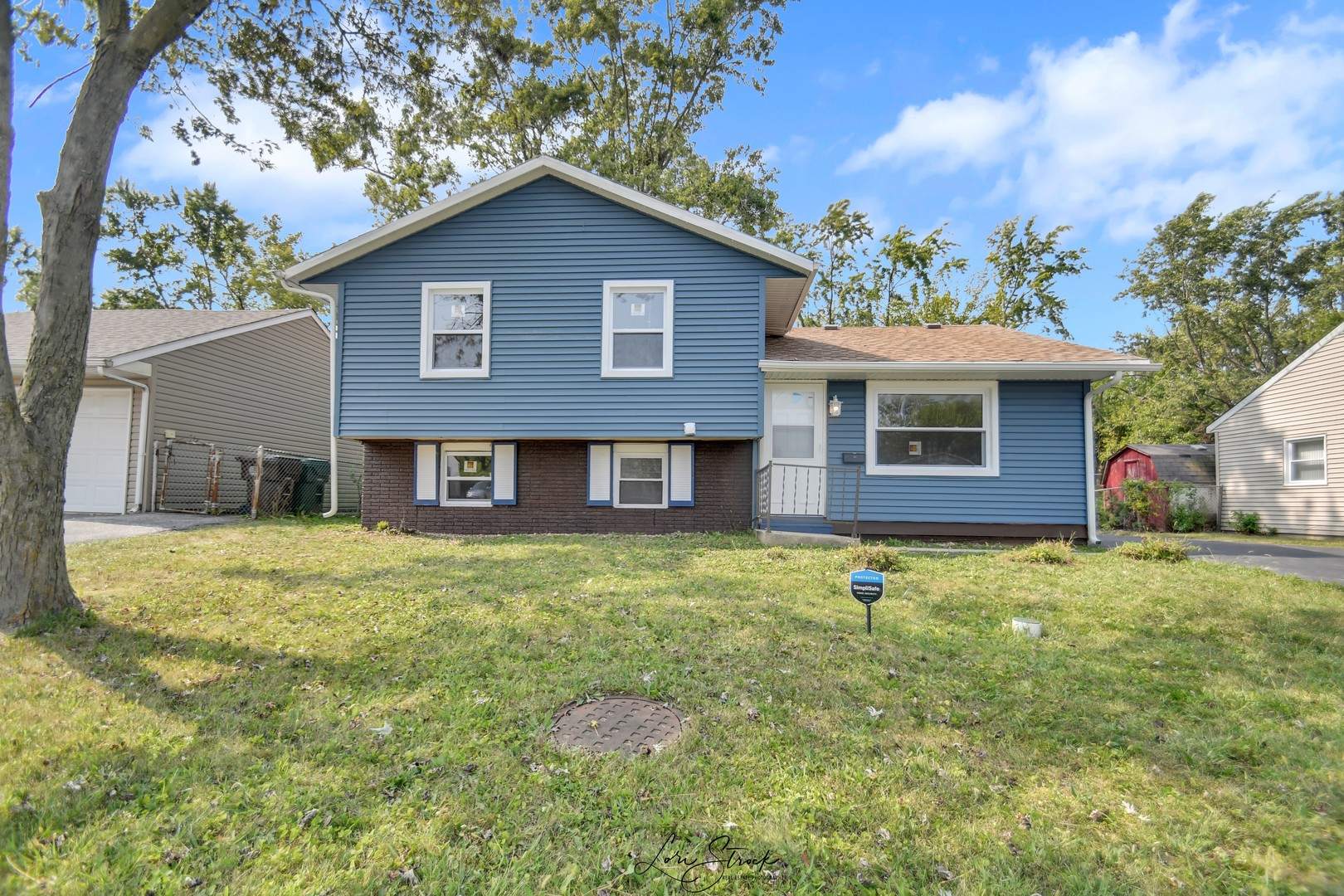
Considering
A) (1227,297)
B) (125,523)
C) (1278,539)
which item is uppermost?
(1227,297)

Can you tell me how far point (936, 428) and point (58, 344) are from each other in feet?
35.8

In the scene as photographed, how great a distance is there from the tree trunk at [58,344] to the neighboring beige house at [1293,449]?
22.0m

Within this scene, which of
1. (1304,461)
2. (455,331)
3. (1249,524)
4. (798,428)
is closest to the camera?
(455,331)

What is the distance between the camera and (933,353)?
10789 mm

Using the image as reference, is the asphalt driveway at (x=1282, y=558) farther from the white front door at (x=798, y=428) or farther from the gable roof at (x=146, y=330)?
the gable roof at (x=146, y=330)

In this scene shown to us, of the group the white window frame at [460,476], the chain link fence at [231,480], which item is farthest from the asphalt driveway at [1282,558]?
the chain link fence at [231,480]

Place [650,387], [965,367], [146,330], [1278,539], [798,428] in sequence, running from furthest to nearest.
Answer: [1278,539], [146,330], [798,428], [650,387], [965,367]

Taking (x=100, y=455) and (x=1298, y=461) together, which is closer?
(x=100, y=455)

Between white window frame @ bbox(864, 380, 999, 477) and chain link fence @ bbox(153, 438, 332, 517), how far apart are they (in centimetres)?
1205

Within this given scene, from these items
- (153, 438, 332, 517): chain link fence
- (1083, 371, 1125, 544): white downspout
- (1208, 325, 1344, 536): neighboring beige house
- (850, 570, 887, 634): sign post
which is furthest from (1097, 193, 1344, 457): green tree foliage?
(153, 438, 332, 517): chain link fence

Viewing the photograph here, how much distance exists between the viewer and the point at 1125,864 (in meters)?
2.41

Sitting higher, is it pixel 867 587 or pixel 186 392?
pixel 186 392

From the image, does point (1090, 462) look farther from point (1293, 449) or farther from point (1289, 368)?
point (1289, 368)
